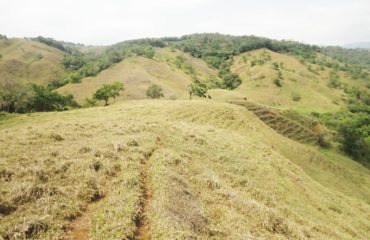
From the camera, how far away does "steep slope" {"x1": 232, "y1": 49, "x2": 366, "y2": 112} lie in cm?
13888

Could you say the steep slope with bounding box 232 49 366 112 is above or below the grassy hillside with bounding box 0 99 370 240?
below

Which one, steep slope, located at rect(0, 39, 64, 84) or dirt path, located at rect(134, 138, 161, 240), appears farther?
steep slope, located at rect(0, 39, 64, 84)

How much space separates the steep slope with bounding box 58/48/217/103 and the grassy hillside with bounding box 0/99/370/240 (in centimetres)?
7614

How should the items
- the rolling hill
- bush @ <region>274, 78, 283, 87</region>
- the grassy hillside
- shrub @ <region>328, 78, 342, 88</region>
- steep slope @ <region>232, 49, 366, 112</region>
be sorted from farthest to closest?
shrub @ <region>328, 78, 342, 88</region>
bush @ <region>274, 78, 283, 87</region>
steep slope @ <region>232, 49, 366, 112</region>
the rolling hill
the grassy hillside

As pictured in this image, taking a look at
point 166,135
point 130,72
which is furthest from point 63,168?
point 130,72

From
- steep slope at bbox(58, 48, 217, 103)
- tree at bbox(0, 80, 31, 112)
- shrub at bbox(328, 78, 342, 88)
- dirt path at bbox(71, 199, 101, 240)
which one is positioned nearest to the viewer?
dirt path at bbox(71, 199, 101, 240)

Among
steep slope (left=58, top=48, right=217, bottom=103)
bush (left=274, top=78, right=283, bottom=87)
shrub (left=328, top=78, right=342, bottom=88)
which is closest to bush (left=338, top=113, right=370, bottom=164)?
steep slope (left=58, top=48, right=217, bottom=103)

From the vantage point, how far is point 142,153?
21.7 meters

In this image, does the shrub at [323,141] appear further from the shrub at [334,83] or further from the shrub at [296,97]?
the shrub at [334,83]

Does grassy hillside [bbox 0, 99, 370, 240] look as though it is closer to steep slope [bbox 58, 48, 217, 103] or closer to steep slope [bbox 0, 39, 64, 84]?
steep slope [bbox 58, 48, 217, 103]

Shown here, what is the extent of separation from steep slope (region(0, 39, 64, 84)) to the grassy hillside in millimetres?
138847

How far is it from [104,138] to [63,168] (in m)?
8.14

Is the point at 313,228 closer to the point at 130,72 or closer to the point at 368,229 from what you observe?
the point at 368,229

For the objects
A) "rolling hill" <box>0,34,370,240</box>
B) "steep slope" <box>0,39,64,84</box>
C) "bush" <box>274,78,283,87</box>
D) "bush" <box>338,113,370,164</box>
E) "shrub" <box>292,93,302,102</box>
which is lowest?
"shrub" <box>292,93,302,102</box>
